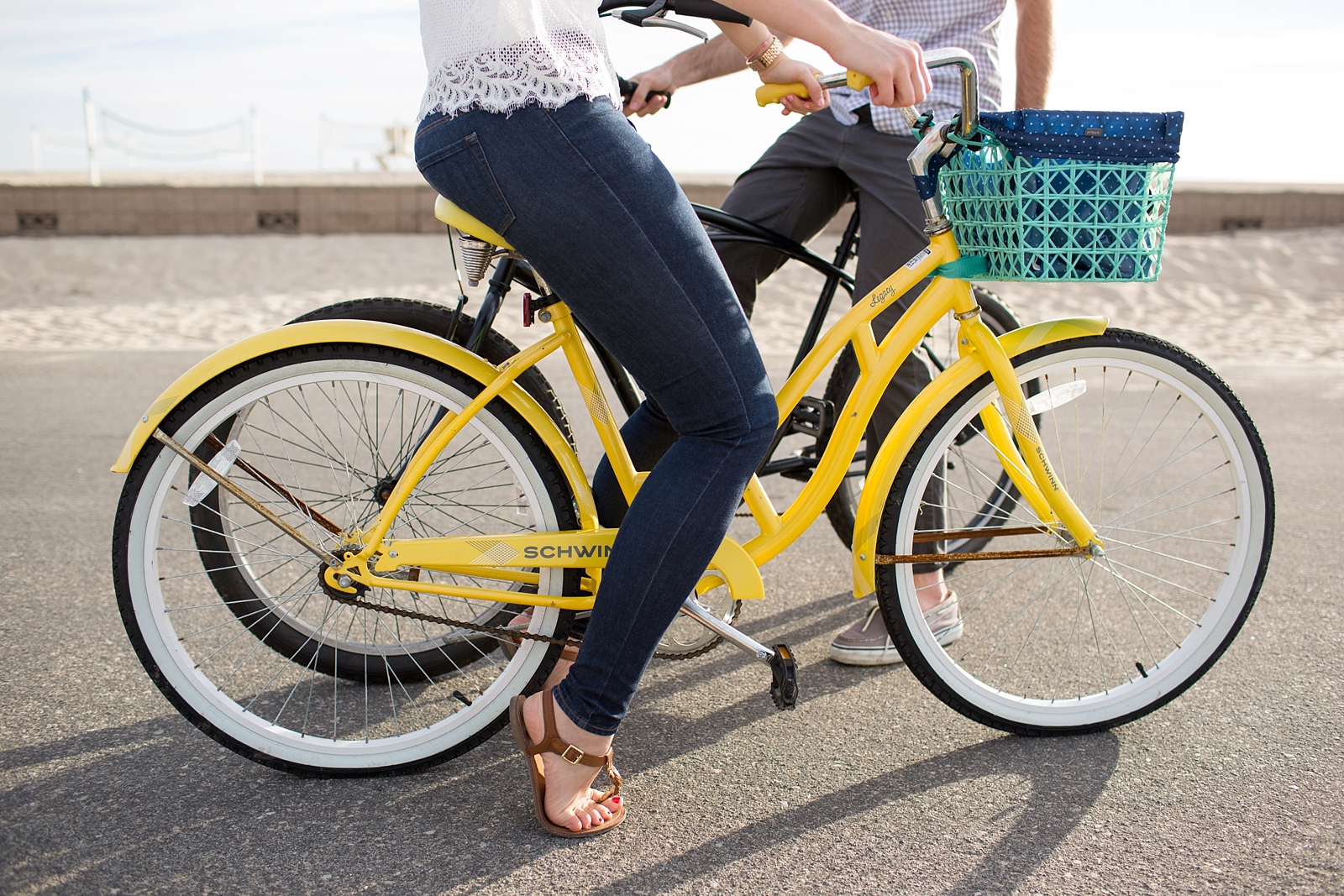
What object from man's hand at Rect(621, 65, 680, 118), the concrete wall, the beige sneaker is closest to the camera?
man's hand at Rect(621, 65, 680, 118)

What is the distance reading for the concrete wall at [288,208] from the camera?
1168 centimetres

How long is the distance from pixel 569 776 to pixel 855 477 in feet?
5.04

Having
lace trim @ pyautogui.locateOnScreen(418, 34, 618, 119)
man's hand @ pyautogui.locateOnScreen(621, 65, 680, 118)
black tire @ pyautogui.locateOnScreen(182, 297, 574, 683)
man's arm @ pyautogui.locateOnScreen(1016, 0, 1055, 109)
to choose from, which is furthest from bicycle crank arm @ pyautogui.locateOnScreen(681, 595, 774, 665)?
man's arm @ pyautogui.locateOnScreen(1016, 0, 1055, 109)

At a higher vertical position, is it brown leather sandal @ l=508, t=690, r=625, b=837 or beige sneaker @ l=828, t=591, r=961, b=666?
brown leather sandal @ l=508, t=690, r=625, b=837

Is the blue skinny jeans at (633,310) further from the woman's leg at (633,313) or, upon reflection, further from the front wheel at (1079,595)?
the front wheel at (1079,595)

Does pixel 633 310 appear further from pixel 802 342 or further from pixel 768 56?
pixel 802 342

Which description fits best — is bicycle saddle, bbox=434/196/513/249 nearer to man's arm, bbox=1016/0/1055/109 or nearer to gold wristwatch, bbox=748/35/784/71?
gold wristwatch, bbox=748/35/784/71

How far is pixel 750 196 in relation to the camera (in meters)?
2.76

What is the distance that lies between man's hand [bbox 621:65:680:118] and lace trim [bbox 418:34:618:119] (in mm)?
835

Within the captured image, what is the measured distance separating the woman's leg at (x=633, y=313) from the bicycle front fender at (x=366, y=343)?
0.21 metres

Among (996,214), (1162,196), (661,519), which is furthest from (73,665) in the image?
(1162,196)

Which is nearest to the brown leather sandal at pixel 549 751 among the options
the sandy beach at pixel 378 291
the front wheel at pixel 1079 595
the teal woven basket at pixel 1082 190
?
the front wheel at pixel 1079 595

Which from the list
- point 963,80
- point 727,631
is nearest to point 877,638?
point 727,631

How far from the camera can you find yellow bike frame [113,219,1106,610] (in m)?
1.98
